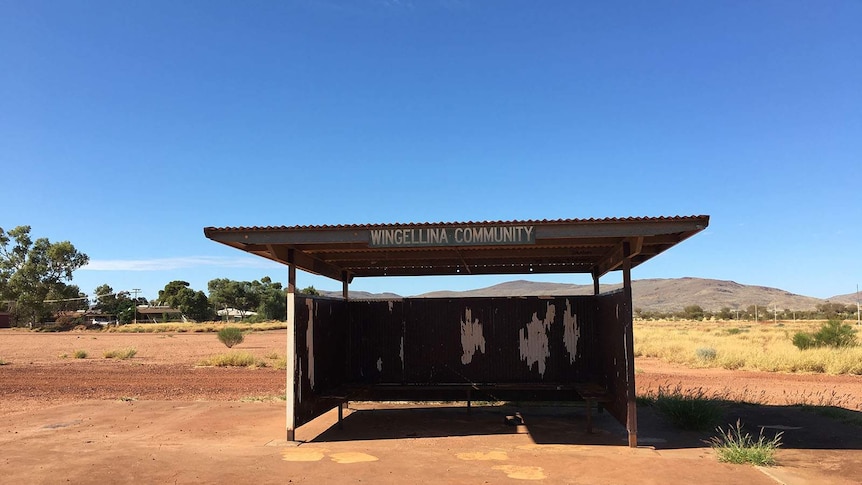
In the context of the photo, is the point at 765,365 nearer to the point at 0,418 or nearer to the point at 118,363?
the point at 0,418

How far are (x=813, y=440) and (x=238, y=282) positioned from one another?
10528 centimetres

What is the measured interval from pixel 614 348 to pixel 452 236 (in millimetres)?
3423

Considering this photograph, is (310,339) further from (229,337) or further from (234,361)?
(229,337)

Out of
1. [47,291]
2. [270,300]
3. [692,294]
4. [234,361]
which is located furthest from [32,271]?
[692,294]

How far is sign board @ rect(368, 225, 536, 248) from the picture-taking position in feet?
27.6

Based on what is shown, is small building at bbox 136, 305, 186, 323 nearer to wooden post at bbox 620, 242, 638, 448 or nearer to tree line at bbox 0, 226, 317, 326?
tree line at bbox 0, 226, 317, 326

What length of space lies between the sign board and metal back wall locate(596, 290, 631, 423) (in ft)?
6.15

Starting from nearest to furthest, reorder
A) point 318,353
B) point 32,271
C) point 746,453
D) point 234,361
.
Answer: point 746,453, point 318,353, point 234,361, point 32,271

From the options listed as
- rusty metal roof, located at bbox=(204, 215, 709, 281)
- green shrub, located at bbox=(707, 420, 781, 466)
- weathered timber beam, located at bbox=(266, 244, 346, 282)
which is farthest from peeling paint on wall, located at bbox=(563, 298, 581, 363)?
weathered timber beam, located at bbox=(266, 244, 346, 282)

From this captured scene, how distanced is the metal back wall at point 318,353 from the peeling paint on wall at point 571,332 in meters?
4.40

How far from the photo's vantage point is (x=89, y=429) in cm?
1031

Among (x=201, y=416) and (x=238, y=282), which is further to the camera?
(x=238, y=282)

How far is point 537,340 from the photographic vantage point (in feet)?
39.8

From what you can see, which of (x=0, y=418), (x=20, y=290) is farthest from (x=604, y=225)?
(x=20, y=290)
